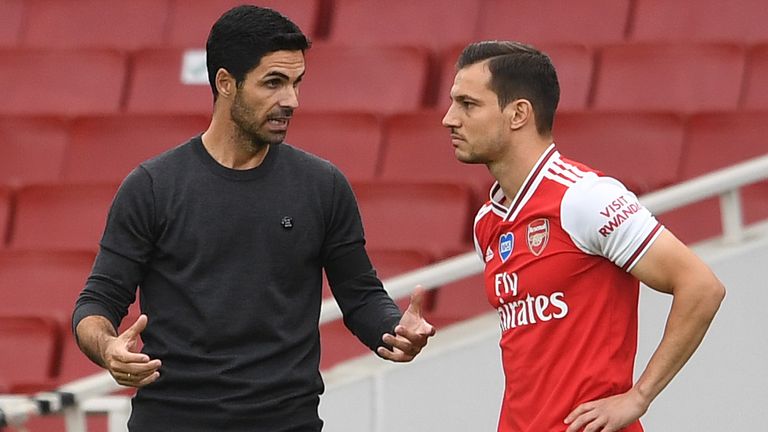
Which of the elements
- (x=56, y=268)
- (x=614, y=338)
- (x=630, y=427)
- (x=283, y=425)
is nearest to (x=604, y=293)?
(x=614, y=338)

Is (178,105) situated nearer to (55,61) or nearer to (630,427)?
(55,61)

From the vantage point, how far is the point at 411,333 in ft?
9.37

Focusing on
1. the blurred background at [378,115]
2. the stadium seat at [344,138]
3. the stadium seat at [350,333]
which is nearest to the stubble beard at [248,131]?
the blurred background at [378,115]

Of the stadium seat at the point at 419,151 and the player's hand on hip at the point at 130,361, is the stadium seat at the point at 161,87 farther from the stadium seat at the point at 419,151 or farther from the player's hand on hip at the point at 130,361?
the player's hand on hip at the point at 130,361

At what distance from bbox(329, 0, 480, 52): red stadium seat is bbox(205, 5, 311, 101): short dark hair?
3.54 metres

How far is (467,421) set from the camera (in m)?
4.20

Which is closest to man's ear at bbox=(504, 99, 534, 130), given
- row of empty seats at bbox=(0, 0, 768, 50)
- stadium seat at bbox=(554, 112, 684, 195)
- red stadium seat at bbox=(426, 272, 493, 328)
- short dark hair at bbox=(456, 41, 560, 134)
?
short dark hair at bbox=(456, 41, 560, 134)

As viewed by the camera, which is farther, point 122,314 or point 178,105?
point 178,105

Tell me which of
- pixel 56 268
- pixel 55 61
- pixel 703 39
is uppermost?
pixel 703 39

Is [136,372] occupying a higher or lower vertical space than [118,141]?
higher

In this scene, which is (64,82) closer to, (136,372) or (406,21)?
(406,21)

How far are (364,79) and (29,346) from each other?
196 cm

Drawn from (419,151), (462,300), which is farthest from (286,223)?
(419,151)

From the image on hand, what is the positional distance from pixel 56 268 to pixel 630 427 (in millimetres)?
3202
